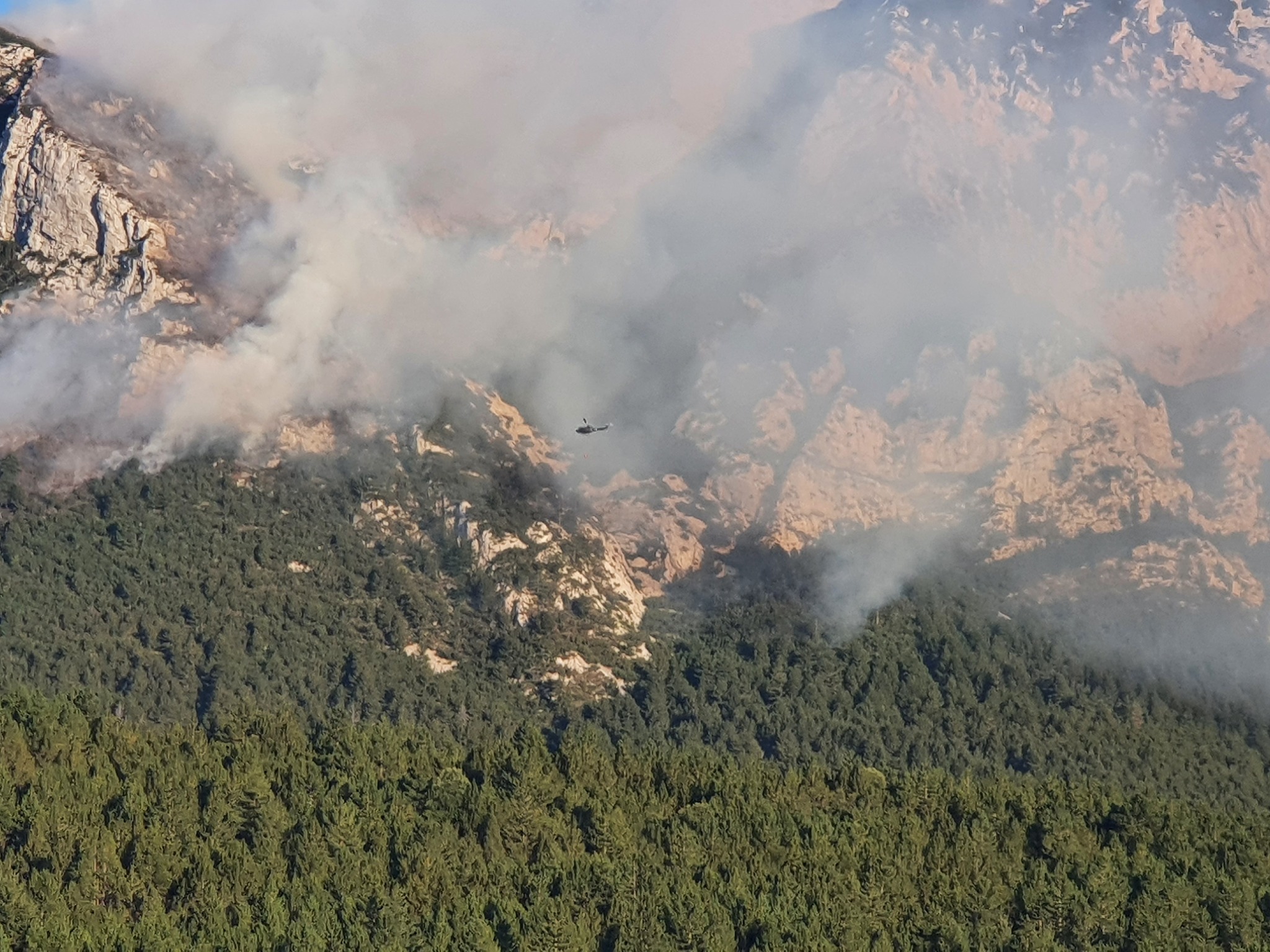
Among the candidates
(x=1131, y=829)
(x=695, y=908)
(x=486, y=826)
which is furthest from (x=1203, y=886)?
(x=486, y=826)

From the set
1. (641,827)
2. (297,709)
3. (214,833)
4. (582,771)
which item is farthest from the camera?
(297,709)

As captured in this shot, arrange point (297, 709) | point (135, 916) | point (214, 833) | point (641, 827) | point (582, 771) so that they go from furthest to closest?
1. point (297, 709)
2. point (582, 771)
3. point (641, 827)
4. point (214, 833)
5. point (135, 916)

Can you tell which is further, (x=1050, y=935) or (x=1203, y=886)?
(x=1203, y=886)

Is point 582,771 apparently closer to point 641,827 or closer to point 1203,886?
point 641,827

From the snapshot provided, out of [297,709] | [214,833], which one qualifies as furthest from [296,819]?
[297,709]

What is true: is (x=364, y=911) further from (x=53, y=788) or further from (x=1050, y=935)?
(x=1050, y=935)

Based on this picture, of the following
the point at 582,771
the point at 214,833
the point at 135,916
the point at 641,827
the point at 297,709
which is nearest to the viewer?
the point at 135,916

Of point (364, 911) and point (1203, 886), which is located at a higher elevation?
point (1203, 886)

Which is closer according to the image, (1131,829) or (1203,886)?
(1203,886)

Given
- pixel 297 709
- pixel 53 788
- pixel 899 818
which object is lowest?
pixel 297 709
